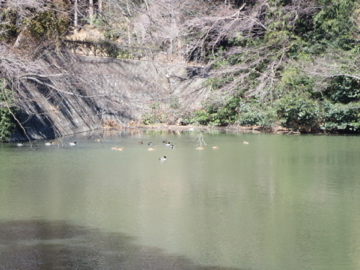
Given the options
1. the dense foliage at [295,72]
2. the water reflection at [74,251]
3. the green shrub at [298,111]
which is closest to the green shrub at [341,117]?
the dense foliage at [295,72]

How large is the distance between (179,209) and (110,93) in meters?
13.1

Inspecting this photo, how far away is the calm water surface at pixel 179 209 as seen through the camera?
6008mm

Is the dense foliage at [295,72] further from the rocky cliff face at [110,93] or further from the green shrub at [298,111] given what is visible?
the rocky cliff face at [110,93]

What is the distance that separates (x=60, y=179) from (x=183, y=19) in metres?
12.8

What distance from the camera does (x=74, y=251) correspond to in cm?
612

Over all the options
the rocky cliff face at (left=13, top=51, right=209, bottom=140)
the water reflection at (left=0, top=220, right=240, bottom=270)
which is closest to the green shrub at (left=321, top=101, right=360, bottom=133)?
the rocky cliff face at (left=13, top=51, right=209, bottom=140)

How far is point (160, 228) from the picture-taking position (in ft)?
23.2

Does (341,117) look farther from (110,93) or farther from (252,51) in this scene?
(110,93)

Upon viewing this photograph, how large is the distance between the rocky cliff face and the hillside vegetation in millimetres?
206

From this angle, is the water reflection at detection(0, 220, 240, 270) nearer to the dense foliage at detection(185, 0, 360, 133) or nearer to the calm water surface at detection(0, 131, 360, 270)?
the calm water surface at detection(0, 131, 360, 270)

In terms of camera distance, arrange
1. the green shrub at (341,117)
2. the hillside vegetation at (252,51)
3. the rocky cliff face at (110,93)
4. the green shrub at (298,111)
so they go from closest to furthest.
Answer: the rocky cliff face at (110,93), the green shrub at (341,117), the hillside vegetation at (252,51), the green shrub at (298,111)

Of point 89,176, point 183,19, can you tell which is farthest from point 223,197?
point 183,19

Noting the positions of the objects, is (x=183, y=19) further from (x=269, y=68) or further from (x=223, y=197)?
(x=223, y=197)

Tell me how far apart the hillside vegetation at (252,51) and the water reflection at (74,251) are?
9654 millimetres
